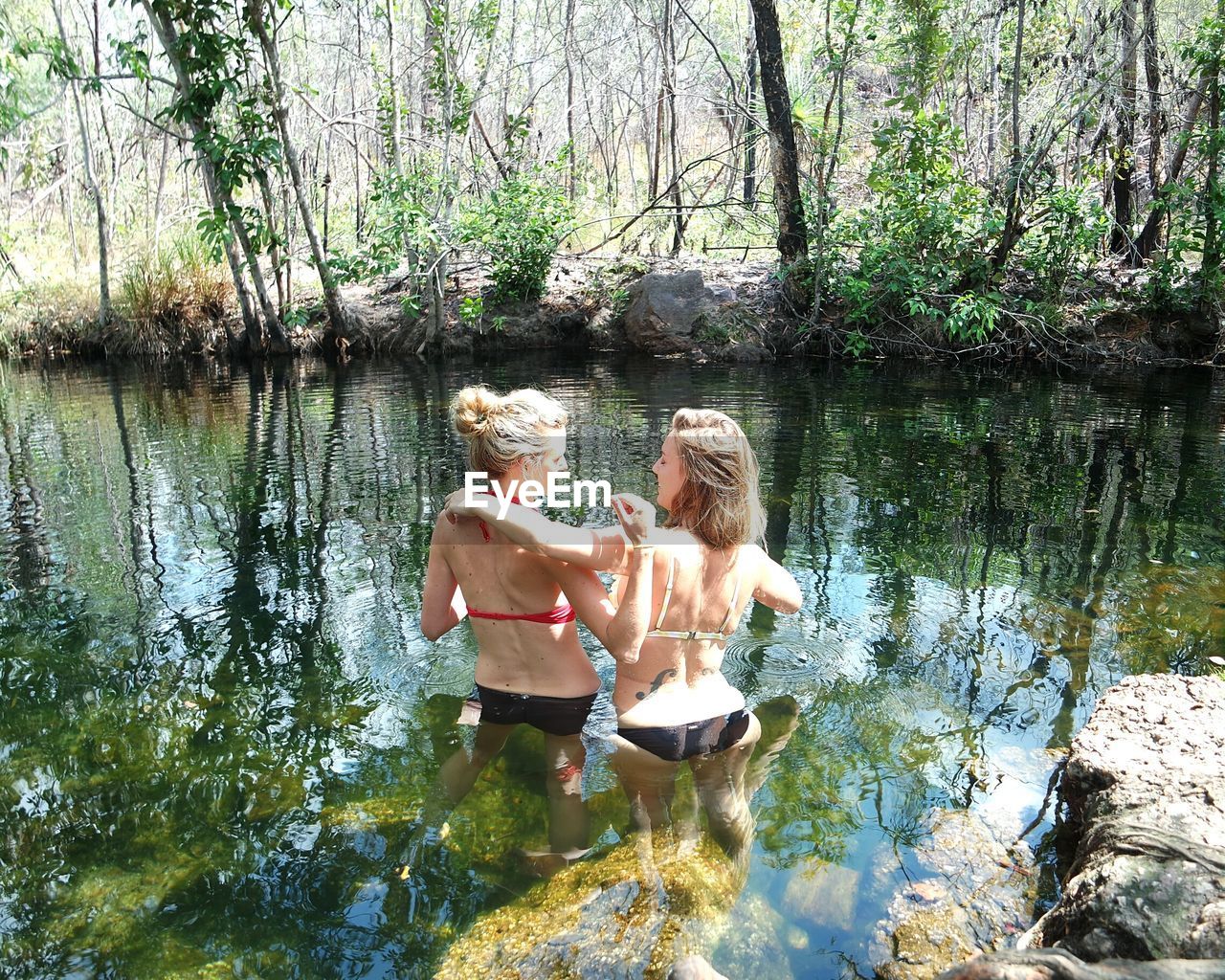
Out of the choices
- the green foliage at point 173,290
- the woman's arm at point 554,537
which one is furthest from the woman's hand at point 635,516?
the green foliage at point 173,290

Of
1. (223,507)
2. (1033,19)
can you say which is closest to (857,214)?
(1033,19)

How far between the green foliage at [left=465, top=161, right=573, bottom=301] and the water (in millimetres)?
6843

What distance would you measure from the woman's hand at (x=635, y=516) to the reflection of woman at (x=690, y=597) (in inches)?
0.9

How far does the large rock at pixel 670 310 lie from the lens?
14859 mm

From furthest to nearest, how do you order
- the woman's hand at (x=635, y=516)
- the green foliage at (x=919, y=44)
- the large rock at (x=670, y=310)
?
the large rock at (x=670, y=310)
the green foliage at (x=919, y=44)
the woman's hand at (x=635, y=516)

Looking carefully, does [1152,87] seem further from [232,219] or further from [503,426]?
[503,426]

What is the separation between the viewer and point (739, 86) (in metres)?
16.5

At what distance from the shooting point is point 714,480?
9.05 feet

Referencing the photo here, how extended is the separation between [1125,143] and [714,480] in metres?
13.0

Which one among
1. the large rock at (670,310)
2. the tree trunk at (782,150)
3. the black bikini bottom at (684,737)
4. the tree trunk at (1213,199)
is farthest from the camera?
the large rock at (670,310)

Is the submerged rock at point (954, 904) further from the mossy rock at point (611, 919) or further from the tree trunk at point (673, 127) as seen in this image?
the tree trunk at point (673, 127)

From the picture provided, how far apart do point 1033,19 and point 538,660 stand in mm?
13799

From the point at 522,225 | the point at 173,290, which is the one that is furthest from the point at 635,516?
the point at 173,290

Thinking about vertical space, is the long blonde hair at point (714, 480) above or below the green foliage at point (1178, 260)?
below
